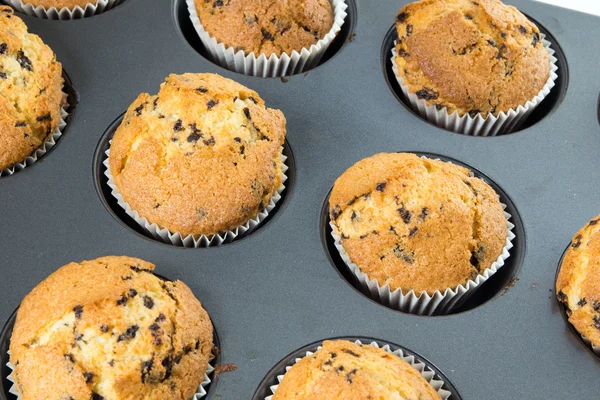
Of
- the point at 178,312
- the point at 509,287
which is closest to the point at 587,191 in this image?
the point at 509,287

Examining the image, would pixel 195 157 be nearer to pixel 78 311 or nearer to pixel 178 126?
pixel 178 126

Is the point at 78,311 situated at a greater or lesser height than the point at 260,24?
lesser

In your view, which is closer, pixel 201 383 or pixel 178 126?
pixel 201 383

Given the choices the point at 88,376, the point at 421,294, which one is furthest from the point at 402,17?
the point at 88,376

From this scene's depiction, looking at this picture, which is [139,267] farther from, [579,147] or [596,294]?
[579,147]

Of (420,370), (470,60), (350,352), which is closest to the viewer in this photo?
(350,352)
